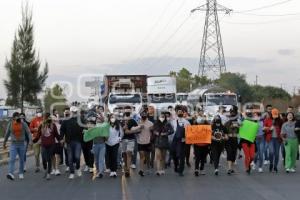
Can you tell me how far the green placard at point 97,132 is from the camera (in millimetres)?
16594

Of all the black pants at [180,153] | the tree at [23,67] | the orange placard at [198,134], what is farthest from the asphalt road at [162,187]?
the tree at [23,67]

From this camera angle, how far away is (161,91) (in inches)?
1620

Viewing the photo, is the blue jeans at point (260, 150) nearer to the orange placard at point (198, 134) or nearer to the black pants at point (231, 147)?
the black pants at point (231, 147)

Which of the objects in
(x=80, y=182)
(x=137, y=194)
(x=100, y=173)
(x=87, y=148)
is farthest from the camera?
(x=87, y=148)

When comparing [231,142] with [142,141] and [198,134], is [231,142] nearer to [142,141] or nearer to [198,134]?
[198,134]

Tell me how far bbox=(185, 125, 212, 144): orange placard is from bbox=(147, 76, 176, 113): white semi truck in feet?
74.9

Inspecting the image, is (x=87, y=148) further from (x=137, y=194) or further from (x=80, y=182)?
(x=137, y=194)

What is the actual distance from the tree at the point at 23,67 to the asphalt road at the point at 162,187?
22.9m

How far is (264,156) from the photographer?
62.2 feet

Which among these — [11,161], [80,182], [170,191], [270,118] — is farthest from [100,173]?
[270,118]

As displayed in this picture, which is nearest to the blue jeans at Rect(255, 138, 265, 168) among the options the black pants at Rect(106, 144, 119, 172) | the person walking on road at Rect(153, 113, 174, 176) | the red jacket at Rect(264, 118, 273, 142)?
the red jacket at Rect(264, 118, 273, 142)

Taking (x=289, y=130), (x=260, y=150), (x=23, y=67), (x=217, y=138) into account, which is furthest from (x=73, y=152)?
(x=23, y=67)

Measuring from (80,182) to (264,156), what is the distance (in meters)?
6.16

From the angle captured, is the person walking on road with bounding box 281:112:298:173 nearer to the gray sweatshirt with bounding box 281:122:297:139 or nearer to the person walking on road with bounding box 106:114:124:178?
the gray sweatshirt with bounding box 281:122:297:139
